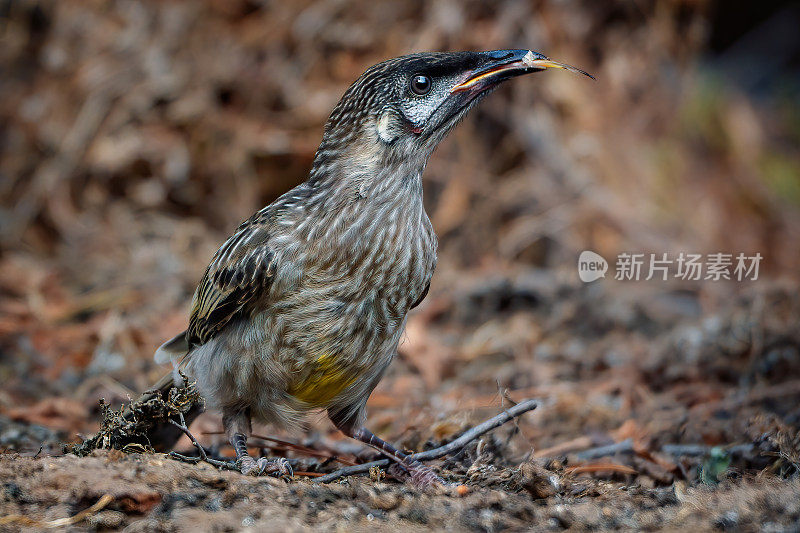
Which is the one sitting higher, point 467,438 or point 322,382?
point 322,382

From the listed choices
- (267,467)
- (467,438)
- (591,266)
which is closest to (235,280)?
(267,467)

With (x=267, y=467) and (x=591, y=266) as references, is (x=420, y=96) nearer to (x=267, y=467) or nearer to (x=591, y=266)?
(x=267, y=467)

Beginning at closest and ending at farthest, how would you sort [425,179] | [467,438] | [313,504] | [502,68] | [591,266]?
1. [313,504]
2. [467,438]
3. [502,68]
4. [591,266]
5. [425,179]

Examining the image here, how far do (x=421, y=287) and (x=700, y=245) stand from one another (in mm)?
5545

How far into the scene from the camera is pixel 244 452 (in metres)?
3.62

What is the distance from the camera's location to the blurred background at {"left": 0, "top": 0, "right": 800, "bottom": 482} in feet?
20.5

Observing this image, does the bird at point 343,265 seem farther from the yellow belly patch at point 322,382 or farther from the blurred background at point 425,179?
the blurred background at point 425,179

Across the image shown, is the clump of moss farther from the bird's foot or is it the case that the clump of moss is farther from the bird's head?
the bird's head

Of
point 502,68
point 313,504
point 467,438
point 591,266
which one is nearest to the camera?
point 313,504

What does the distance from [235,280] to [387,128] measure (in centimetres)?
97

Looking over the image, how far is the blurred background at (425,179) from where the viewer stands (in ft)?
20.5

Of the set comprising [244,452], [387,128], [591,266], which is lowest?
[244,452]

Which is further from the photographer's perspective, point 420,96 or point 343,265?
point 420,96

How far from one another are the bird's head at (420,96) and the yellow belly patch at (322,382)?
35.8 inches
